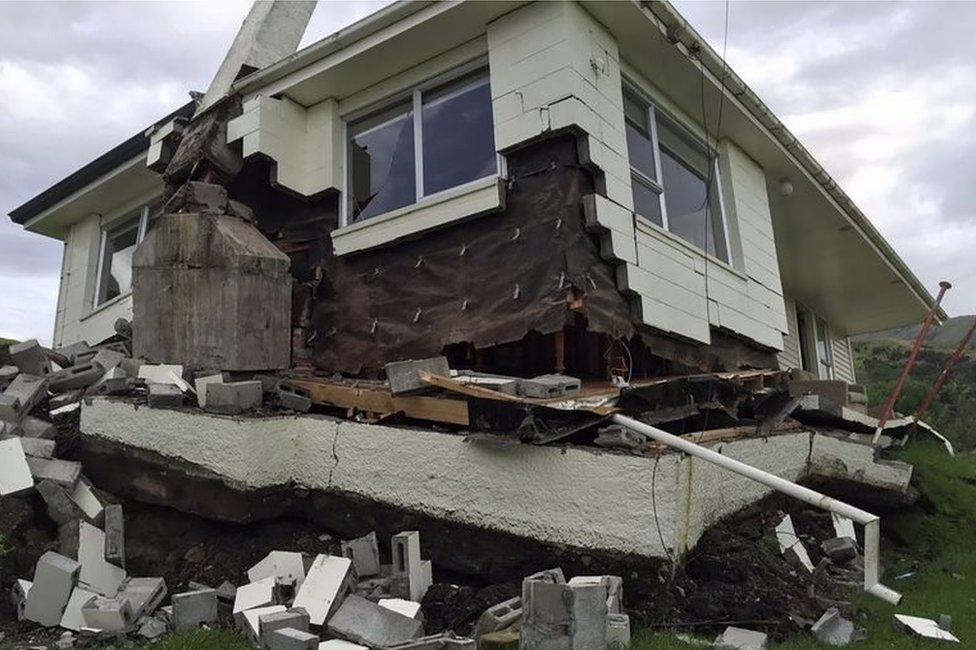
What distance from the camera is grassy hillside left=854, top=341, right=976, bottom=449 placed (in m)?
16.3

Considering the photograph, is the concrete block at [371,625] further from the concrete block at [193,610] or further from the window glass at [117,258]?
the window glass at [117,258]

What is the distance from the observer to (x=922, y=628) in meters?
3.59

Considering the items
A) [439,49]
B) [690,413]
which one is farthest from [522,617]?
[439,49]

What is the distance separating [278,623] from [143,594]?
4.17 ft

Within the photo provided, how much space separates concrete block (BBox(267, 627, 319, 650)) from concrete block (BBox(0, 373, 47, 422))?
358 cm

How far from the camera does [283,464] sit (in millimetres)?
4930

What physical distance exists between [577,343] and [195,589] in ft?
11.0

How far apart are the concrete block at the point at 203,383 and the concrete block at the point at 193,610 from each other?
5.20ft

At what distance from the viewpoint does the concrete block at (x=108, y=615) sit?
380cm

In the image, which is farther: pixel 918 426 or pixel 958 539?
pixel 918 426

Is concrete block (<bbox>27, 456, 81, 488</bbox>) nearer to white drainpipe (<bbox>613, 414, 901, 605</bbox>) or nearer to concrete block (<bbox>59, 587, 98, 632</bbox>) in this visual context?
concrete block (<bbox>59, 587, 98, 632</bbox>)

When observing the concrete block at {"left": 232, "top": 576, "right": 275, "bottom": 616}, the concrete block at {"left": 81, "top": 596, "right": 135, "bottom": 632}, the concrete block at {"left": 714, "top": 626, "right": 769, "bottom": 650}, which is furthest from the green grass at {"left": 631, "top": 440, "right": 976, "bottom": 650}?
the concrete block at {"left": 81, "top": 596, "right": 135, "bottom": 632}

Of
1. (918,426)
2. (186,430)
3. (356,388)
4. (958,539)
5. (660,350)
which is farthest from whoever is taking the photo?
(918,426)

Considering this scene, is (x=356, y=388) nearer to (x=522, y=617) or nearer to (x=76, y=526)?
(x=76, y=526)
